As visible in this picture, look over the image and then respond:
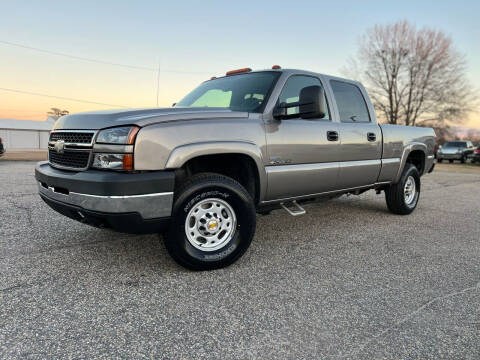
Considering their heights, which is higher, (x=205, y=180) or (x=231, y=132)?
(x=231, y=132)

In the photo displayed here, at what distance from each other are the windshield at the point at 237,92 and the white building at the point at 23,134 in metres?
51.6

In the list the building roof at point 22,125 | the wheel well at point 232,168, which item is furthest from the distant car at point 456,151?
the building roof at point 22,125

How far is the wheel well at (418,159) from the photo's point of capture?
5.74m

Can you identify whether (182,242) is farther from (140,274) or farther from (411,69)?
(411,69)

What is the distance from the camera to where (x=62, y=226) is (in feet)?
13.8

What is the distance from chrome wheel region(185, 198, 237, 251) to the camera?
293cm

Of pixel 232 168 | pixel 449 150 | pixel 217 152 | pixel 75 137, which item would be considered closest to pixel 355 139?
pixel 232 168

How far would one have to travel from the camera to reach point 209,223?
2961mm

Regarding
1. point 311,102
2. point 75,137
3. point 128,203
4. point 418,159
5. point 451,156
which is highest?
point 311,102

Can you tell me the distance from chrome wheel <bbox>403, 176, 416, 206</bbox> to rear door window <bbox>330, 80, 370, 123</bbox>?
1.55 metres

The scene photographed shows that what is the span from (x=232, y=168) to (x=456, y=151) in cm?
2675

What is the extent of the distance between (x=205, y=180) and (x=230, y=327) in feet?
3.92

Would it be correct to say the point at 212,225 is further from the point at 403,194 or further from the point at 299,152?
the point at 403,194

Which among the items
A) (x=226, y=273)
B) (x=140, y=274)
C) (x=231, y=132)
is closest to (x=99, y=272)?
(x=140, y=274)
